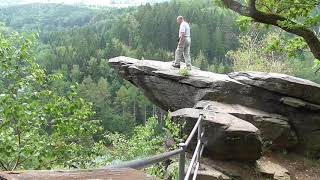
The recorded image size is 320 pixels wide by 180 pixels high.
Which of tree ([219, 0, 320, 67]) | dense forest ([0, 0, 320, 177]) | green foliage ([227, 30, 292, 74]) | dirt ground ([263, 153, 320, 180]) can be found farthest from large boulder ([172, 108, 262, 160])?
green foliage ([227, 30, 292, 74])

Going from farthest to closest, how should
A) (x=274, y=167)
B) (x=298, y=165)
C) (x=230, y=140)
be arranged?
(x=298, y=165), (x=274, y=167), (x=230, y=140)

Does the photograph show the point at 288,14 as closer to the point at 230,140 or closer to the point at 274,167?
the point at 230,140

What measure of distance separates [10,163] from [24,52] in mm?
2659

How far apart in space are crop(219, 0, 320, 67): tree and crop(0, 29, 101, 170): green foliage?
580 centimetres

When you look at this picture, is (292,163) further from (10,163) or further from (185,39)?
(10,163)

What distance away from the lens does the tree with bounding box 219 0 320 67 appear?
11.8 meters

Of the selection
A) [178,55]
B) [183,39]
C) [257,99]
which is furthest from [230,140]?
[178,55]

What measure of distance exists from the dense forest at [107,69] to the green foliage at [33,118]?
0.08ft

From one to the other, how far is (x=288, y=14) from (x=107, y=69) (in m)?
97.1

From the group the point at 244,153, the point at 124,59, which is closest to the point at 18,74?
the point at 244,153

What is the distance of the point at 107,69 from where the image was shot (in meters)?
109

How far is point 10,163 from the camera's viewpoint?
9.23m

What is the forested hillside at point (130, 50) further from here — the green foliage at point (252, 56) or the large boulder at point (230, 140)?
the large boulder at point (230, 140)

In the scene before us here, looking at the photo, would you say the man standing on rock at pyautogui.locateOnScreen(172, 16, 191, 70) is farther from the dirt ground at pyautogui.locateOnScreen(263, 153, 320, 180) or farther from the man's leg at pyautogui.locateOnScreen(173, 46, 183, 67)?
the dirt ground at pyautogui.locateOnScreen(263, 153, 320, 180)
